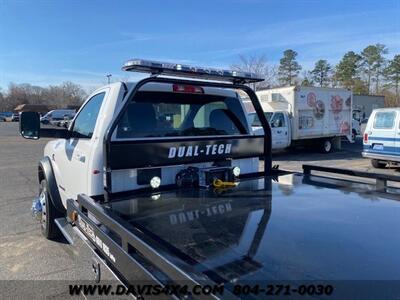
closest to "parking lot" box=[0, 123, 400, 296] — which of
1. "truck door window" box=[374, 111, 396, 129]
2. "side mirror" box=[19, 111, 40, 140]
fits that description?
"side mirror" box=[19, 111, 40, 140]

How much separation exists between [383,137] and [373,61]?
64.8 metres

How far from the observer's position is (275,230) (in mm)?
2406

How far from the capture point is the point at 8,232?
555 cm

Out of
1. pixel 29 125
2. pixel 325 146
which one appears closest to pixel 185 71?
pixel 29 125

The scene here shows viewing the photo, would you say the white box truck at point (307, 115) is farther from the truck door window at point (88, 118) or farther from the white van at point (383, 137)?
the truck door window at point (88, 118)

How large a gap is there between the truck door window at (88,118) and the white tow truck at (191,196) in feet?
0.07

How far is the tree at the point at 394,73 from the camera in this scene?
219ft

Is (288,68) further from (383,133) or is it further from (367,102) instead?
(383,133)

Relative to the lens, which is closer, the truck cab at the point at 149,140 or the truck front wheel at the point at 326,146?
the truck cab at the point at 149,140

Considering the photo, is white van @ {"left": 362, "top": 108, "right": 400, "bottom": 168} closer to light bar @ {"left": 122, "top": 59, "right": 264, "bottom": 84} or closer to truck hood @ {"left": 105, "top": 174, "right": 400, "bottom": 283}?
truck hood @ {"left": 105, "top": 174, "right": 400, "bottom": 283}

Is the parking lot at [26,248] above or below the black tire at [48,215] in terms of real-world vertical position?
below

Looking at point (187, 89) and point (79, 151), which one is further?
point (187, 89)

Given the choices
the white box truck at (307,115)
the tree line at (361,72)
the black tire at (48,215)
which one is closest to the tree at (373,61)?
the tree line at (361,72)

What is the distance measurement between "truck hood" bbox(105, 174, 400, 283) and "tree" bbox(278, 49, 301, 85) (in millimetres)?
67677
